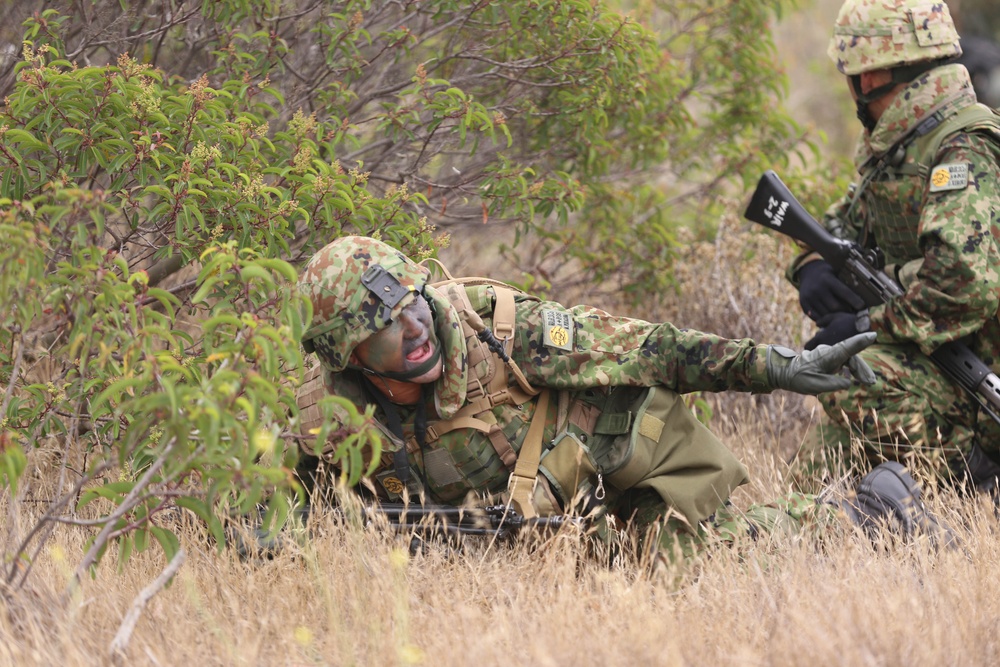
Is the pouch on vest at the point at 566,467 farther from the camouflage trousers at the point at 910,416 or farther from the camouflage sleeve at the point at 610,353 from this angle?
the camouflage trousers at the point at 910,416

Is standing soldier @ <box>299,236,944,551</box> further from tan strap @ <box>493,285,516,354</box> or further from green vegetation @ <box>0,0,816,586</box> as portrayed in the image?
green vegetation @ <box>0,0,816,586</box>

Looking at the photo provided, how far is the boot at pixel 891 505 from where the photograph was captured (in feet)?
11.8

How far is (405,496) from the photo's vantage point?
122 inches

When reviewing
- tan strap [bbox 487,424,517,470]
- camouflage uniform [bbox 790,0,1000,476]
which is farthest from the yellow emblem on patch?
camouflage uniform [bbox 790,0,1000,476]

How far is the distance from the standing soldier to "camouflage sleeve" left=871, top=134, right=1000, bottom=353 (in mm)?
850

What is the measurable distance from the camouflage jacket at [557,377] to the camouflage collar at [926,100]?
1481 mm

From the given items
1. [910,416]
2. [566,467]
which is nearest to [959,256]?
[910,416]

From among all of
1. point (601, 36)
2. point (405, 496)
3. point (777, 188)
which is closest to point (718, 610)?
point (405, 496)

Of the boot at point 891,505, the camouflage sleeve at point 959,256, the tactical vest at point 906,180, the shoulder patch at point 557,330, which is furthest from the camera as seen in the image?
the tactical vest at point 906,180

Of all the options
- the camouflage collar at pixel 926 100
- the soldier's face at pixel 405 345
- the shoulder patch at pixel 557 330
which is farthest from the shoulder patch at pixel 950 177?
the soldier's face at pixel 405 345

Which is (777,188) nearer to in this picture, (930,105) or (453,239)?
(930,105)

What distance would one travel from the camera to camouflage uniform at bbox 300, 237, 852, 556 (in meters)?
3.30

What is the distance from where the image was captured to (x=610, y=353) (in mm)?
3465

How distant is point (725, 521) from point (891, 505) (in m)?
0.64
